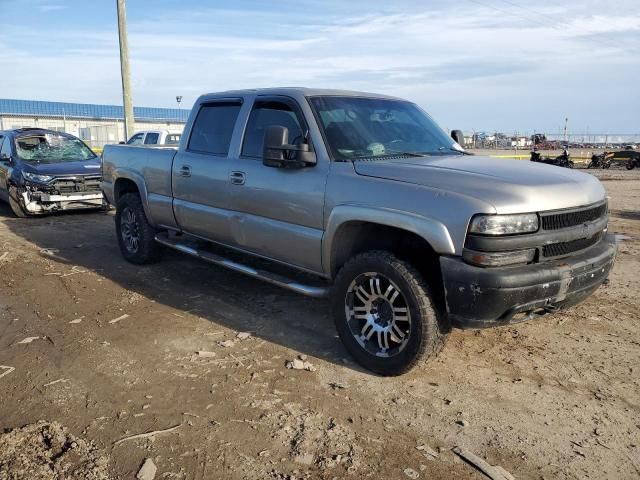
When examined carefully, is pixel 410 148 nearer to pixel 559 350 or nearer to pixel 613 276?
pixel 559 350

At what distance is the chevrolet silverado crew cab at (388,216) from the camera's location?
10.7 ft

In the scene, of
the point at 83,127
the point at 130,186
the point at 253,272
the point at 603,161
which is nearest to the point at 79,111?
the point at 83,127

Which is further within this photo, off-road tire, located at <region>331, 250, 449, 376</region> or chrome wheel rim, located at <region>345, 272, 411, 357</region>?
chrome wheel rim, located at <region>345, 272, 411, 357</region>

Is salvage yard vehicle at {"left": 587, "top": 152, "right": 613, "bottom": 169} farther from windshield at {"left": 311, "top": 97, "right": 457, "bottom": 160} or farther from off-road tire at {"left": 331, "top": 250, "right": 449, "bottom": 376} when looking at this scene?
off-road tire at {"left": 331, "top": 250, "right": 449, "bottom": 376}

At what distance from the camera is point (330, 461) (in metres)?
2.83

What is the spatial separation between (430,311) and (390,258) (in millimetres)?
440

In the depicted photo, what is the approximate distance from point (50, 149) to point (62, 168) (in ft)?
4.06

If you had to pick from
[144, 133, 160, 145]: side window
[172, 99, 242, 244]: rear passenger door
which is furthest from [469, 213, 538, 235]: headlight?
[144, 133, 160, 145]: side window

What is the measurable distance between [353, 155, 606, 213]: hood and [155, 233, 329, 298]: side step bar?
989 millimetres

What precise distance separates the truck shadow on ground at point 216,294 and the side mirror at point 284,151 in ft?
4.73

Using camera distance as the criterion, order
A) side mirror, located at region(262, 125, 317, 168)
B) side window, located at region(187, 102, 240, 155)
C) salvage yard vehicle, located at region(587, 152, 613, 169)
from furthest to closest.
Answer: salvage yard vehicle, located at region(587, 152, 613, 169), side window, located at region(187, 102, 240, 155), side mirror, located at region(262, 125, 317, 168)

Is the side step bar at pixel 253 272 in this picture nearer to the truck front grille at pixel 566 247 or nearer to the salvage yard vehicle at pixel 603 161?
the truck front grille at pixel 566 247

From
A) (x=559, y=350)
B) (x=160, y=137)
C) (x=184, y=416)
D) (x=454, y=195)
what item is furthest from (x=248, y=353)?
(x=160, y=137)

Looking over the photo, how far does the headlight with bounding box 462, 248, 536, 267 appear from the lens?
321 cm
